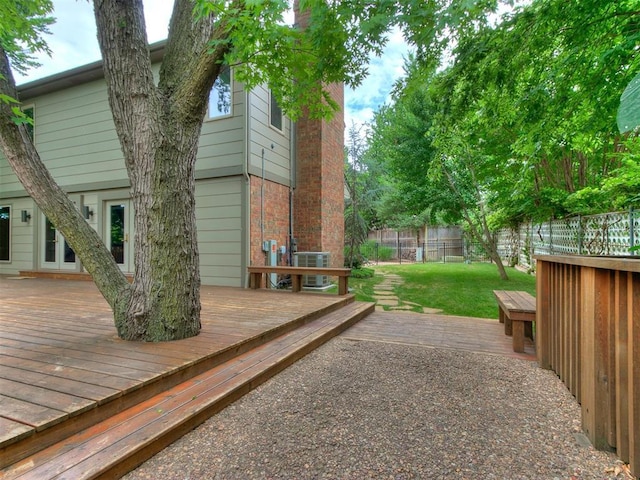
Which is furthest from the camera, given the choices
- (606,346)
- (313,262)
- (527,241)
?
(527,241)

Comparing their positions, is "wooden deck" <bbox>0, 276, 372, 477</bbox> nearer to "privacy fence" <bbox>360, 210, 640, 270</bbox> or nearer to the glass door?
"privacy fence" <bbox>360, 210, 640, 270</bbox>

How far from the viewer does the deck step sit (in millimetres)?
1449

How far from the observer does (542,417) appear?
215cm

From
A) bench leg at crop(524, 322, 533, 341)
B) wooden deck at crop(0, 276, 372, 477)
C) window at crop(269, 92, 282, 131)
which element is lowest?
bench leg at crop(524, 322, 533, 341)

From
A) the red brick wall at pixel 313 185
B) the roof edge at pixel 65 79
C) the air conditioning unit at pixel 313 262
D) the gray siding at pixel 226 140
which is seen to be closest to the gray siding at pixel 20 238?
the roof edge at pixel 65 79

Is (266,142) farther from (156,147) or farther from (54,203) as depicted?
(54,203)

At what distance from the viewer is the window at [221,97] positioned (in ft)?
21.1

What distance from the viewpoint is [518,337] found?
3.34 metres

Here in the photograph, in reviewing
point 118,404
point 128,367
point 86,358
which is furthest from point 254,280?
point 118,404

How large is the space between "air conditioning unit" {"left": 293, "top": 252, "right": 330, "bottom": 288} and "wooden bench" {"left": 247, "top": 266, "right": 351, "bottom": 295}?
0.98 m

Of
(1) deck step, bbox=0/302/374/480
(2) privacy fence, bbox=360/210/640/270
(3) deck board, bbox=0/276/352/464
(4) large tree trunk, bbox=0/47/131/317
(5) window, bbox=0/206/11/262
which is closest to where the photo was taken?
(1) deck step, bbox=0/302/374/480

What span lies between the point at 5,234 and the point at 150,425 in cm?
1058

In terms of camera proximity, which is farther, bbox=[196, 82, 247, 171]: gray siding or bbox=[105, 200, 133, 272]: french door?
bbox=[105, 200, 133, 272]: french door

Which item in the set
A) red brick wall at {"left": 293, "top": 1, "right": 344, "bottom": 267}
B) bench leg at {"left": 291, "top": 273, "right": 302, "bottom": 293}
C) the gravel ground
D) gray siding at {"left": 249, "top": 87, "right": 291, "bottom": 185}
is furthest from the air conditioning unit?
the gravel ground
